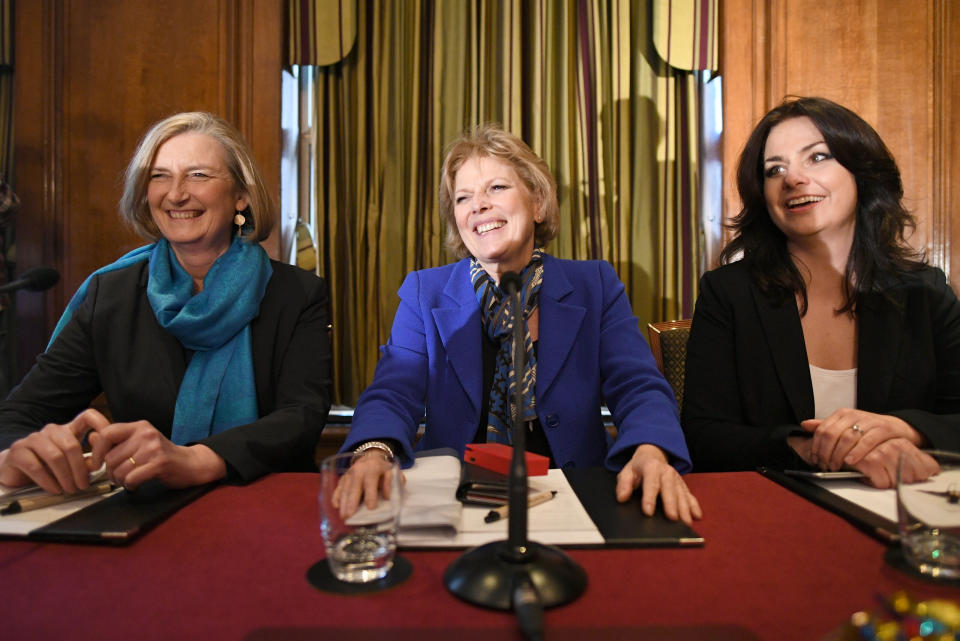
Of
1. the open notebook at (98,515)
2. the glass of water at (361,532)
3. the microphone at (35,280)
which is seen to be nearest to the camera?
the glass of water at (361,532)

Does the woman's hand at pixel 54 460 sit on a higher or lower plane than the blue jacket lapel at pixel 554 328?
lower

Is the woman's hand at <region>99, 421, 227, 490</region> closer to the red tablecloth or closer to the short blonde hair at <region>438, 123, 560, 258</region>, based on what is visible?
the red tablecloth

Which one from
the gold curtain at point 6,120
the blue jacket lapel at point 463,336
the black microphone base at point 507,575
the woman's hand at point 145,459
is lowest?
the black microphone base at point 507,575

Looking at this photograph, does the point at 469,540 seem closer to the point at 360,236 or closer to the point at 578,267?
the point at 578,267

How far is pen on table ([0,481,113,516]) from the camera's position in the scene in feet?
3.14

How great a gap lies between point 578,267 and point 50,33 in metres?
2.61

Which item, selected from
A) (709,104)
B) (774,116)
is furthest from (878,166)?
(709,104)

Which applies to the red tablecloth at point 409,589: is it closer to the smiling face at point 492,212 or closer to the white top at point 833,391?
the white top at point 833,391

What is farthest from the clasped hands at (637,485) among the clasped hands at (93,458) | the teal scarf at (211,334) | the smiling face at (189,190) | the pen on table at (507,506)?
the smiling face at (189,190)

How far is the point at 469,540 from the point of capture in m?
0.85

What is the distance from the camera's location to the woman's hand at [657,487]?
95 centimetres

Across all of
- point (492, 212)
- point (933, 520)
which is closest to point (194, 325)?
point (492, 212)

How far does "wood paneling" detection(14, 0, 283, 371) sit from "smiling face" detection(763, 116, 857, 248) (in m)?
2.08

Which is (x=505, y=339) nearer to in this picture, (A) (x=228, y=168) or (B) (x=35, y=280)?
(A) (x=228, y=168)
